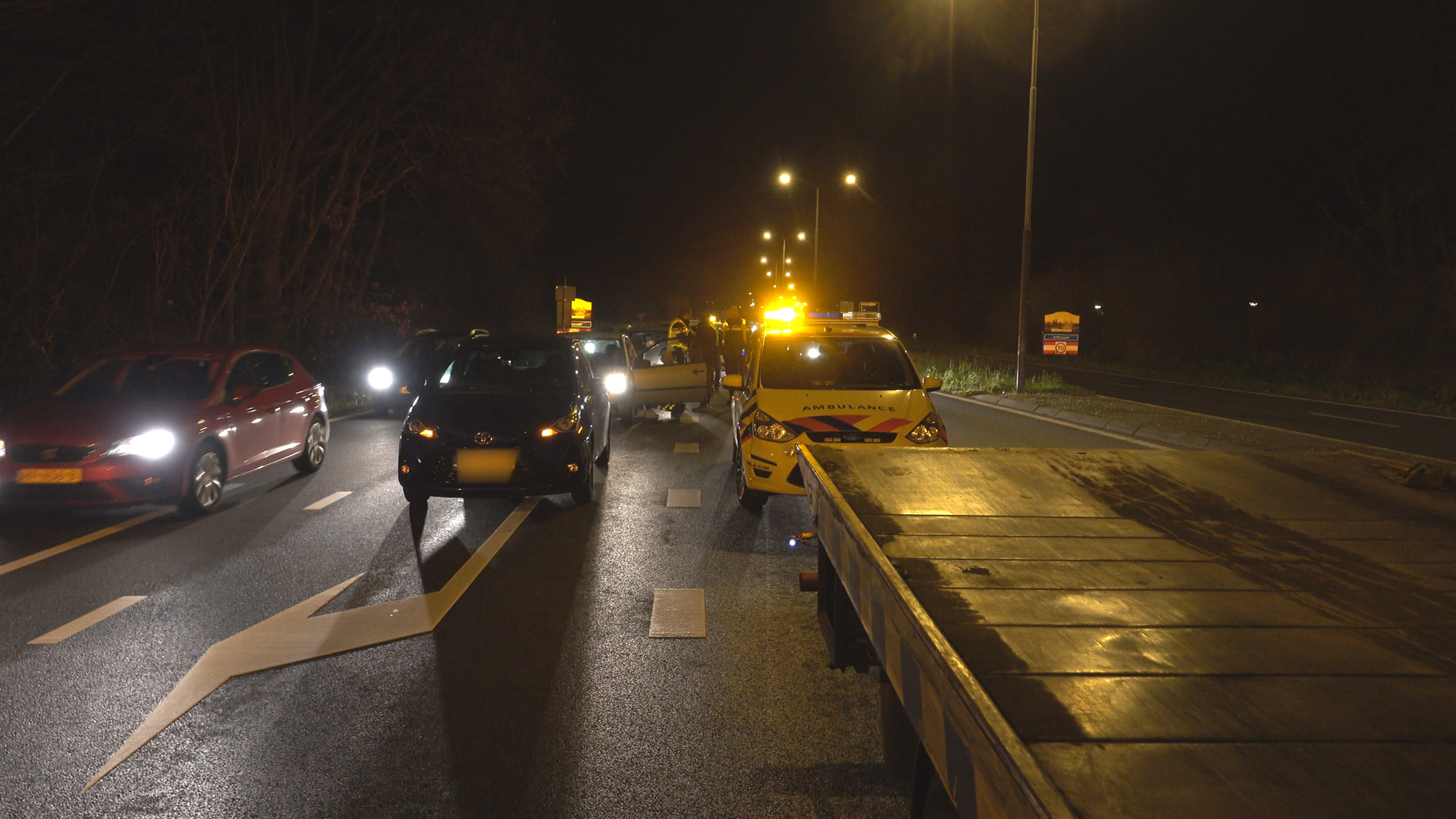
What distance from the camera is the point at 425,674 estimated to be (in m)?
5.26

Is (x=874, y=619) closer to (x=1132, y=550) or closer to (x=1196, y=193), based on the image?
(x=1132, y=550)

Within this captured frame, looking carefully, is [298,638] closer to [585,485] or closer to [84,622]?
[84,622]

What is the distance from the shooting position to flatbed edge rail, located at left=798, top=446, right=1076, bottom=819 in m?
1.94

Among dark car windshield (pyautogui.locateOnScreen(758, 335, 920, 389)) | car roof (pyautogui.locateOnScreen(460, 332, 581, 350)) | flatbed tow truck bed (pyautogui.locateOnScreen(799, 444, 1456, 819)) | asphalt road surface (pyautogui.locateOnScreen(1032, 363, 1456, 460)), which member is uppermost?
car roof (pyautogui.locateOnScreen(460, 332, 581, 350))

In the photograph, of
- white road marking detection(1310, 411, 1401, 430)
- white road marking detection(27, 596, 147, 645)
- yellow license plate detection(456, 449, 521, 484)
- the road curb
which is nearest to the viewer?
white road marking detection(27, 596, 147, 645)

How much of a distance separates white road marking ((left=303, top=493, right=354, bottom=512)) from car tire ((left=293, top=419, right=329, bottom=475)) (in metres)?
1.52

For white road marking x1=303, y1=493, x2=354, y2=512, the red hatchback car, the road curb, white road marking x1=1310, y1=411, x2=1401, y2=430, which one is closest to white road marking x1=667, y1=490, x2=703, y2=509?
white road marking x1=303, y1=493, x2=354, y2=512

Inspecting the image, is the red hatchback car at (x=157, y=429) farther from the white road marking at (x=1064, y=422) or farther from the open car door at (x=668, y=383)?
the white road marking at (x=1064, y=422)

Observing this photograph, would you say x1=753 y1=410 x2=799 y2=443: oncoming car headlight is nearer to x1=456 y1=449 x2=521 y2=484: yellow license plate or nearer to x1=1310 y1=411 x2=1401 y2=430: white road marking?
x1=456 y1=449 x2=521 y2=484: yellow license plate

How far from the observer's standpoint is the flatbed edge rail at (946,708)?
194 cm

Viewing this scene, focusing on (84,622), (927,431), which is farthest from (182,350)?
(927,431)

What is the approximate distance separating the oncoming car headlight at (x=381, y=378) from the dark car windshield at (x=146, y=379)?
26.3 feet

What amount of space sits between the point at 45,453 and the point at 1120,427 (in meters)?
14.5

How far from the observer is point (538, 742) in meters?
4.37
